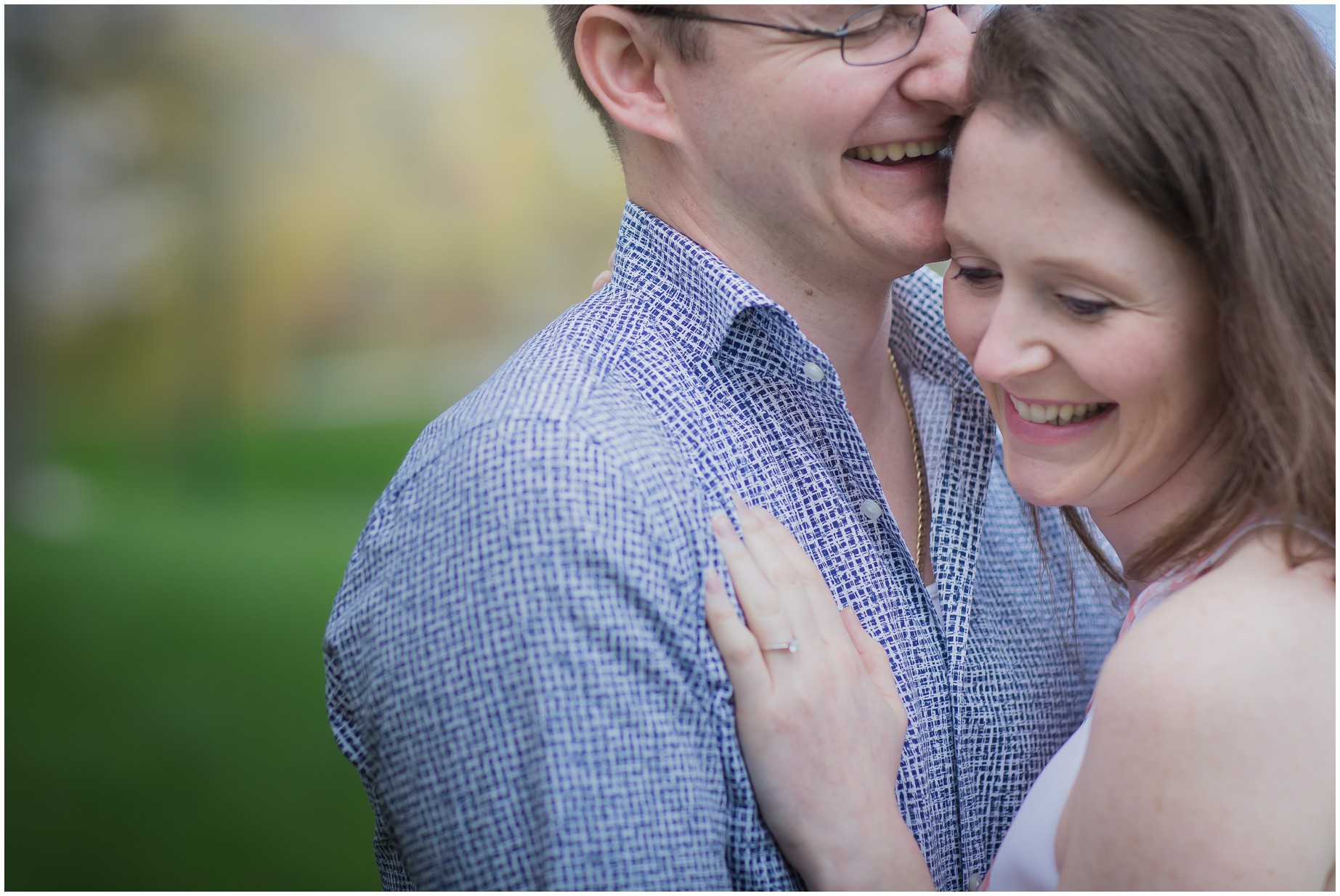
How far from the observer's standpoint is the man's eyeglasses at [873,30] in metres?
1.83

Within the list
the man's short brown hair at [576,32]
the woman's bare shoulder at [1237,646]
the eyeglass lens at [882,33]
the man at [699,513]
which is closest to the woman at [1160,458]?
the woman's bare shoulder at [1237,646]

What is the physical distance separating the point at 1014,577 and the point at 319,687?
16.6 feet

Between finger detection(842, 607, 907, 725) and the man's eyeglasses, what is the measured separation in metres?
0.85

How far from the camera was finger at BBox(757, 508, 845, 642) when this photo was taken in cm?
163

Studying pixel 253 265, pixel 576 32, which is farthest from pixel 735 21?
pixel 253 265

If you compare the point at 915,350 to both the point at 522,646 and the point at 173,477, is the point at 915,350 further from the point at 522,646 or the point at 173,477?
the point at 173,477

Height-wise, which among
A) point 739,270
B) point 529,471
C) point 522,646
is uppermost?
point 739,270

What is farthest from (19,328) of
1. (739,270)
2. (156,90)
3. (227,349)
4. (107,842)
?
(739,270)

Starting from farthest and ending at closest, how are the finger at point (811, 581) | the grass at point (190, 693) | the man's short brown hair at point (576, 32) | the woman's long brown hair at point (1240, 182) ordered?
1. the grass at point (190, 693)
2. the man's short brown hair at point (576, 32)
3. the finger at point (811, 581)
4. the woman's long brown hair at point (1240, 182)

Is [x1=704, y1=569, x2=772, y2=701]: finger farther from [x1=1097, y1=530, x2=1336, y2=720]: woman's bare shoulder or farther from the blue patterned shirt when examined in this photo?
[x1=1097, y1=530, x2=1336, y2=720]: woman's bare shoulder

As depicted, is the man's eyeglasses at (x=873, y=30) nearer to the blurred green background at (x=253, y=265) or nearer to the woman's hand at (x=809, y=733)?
the woman's hand at (x=809, y=733)

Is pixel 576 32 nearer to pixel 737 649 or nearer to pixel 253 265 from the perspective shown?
pixel 737 649

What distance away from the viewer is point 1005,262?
5.39ft

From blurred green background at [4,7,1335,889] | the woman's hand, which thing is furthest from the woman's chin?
blurred green background at [4,7,1335,889]
